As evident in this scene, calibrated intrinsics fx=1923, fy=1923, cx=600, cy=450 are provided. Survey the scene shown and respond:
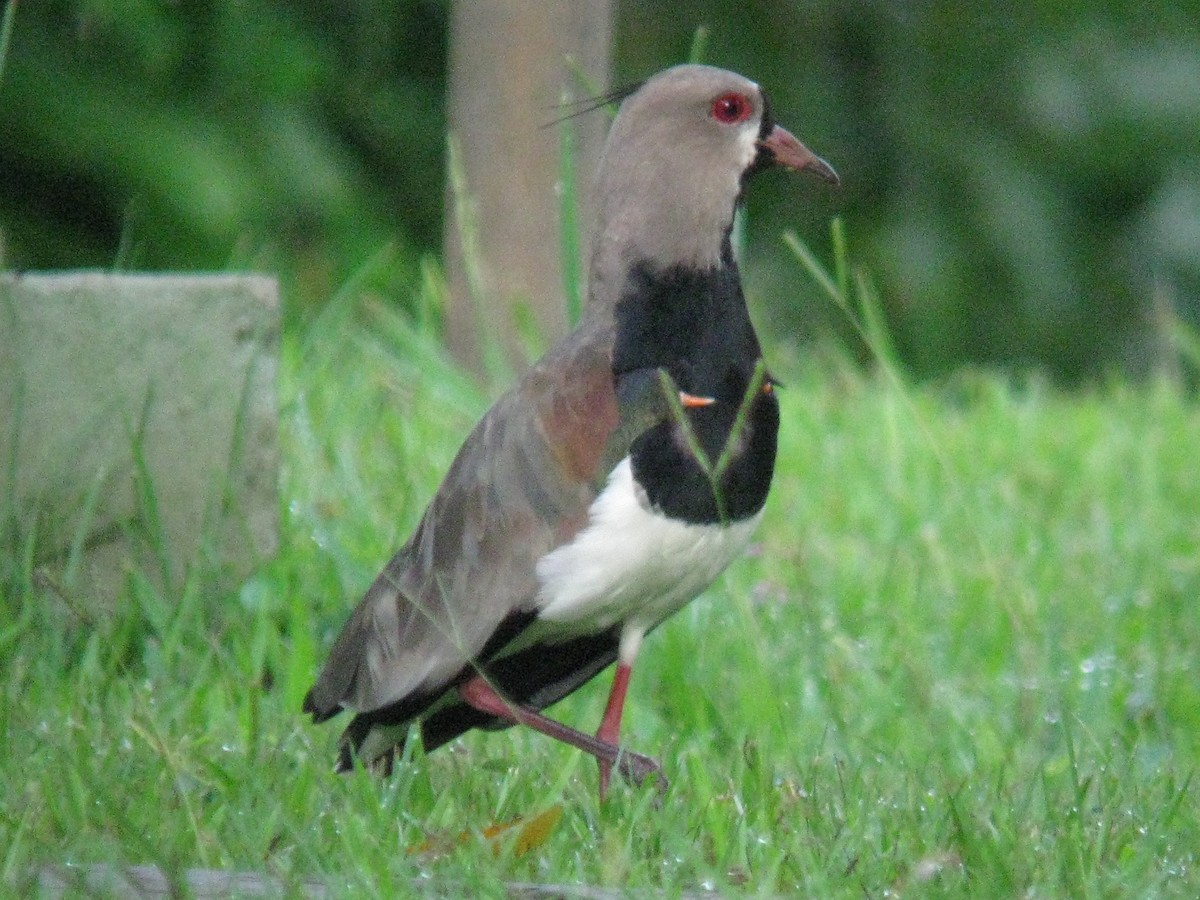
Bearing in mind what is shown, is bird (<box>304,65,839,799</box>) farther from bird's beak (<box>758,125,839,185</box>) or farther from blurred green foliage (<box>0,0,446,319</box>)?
blurred green foliage (<box>0,0,446,319</box>)

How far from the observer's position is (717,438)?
2.41m

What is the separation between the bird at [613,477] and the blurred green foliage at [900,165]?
3439 millimetres

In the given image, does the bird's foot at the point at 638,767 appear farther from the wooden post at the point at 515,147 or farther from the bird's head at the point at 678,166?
the wooden post at the point at 515,147

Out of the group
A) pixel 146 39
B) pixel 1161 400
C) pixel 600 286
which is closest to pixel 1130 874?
pixel 600 286

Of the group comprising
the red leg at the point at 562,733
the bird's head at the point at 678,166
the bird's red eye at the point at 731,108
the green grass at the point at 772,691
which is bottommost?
the green grass at the point at 772,691

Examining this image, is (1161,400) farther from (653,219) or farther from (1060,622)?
(653,219)

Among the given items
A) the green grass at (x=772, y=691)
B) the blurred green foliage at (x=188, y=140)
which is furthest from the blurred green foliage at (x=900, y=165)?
the green grass at (x=772, y=691)

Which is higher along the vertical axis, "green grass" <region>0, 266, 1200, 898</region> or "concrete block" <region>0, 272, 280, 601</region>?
"concrete block" <region>0, 272, 280, 601</region>

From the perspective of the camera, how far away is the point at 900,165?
23.9 feet

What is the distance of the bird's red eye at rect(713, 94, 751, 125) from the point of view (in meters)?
2.56

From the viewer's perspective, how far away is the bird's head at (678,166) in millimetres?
2527

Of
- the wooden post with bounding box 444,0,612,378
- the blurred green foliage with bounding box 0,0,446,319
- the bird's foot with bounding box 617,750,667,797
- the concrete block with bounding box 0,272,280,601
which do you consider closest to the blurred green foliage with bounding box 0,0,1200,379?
the blurred green foliage with bounding box 0,0,446,319

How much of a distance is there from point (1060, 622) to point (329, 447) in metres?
1.49

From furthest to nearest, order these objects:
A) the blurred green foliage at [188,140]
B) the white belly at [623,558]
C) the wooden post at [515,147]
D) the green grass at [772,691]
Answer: the blurred green foliage at [188,140]
the wooden post at [515,147]
the white belly at [623,558]
the green grass at [772,691]
